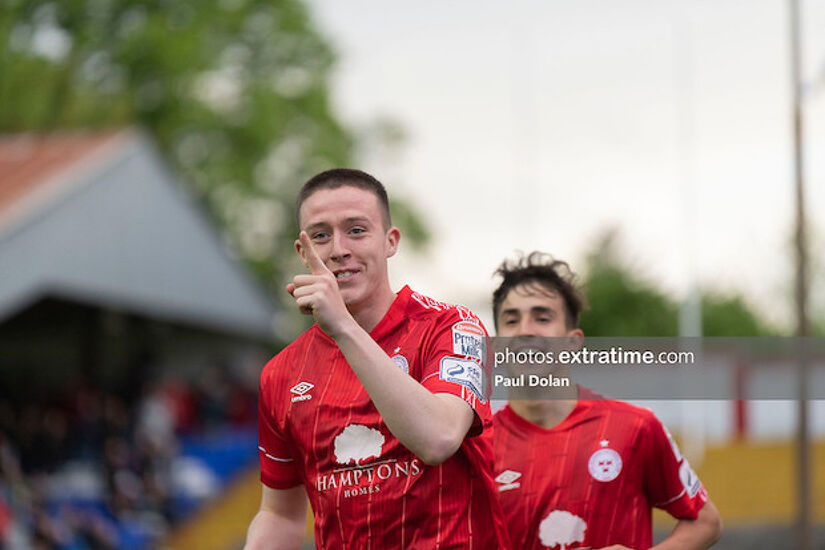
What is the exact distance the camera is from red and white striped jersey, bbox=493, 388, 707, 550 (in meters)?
3.27

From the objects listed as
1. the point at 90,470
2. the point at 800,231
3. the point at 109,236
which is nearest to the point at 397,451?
the point at 800,231

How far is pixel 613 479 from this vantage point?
3.31 meters

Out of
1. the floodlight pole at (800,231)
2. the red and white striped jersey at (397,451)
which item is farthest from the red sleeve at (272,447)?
the floodlight pole at (800,231)

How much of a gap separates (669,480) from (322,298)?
150 cm

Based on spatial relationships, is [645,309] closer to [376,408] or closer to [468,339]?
[468,339]

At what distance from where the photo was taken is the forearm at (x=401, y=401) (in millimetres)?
2221

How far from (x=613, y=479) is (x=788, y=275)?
45.8 meters

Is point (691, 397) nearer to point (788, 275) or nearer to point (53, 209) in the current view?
point (53, 209)

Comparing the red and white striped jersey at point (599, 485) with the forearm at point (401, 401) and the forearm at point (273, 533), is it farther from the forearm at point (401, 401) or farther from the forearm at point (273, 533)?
the forearm at point (401, 401)

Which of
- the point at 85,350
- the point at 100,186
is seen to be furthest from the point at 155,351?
the point at 100,186

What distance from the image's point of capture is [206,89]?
84.7ft

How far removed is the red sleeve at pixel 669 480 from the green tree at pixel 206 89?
21.8 metres

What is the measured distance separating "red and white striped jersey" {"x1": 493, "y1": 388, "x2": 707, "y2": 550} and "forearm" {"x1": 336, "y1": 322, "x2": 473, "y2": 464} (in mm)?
1112

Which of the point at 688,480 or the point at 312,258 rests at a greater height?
the point at 312,258
